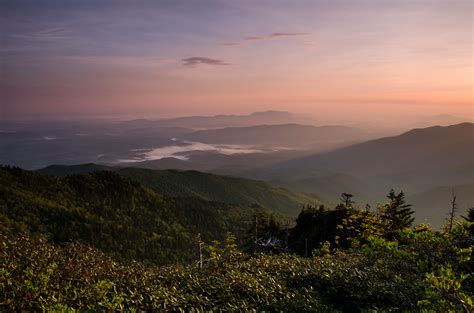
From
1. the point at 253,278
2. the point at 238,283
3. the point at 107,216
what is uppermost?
the point at 238,283

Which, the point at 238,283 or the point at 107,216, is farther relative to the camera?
the point at 107,216

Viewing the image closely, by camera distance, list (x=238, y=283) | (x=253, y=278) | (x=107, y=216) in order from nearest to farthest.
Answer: (x=238, y=283), (x=253, y=278), (x=107, y=216)

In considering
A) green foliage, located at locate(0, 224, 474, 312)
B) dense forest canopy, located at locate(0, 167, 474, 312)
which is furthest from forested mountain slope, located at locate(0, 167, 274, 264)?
green foliage, located at locate(0, 224, 474, 312)

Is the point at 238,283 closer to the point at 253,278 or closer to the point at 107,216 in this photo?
the point at 253,278

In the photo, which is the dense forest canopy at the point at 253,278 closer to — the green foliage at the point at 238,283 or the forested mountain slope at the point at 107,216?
the green foliage at the point at 238,283

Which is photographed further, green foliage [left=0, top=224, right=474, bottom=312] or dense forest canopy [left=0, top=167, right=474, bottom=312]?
green foliage [left=0, top=224, right=474, bottom=312]

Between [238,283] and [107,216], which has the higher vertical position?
[238,283]

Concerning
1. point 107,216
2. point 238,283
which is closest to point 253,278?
point 238,283

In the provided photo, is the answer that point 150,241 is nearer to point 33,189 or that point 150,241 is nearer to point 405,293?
point 33,189

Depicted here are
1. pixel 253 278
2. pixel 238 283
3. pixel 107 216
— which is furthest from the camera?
pixel 107 216

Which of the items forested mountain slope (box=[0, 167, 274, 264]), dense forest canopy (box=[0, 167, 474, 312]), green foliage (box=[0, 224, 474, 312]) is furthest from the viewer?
forested mountain slope (box=[0, 167, 274, 264])

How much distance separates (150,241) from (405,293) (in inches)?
3747

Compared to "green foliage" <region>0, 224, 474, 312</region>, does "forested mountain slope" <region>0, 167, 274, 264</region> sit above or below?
below

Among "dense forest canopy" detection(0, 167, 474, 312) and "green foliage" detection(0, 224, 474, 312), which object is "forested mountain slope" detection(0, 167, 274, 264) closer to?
"dense forest canopy" detection(0, 167, 474, 312)
